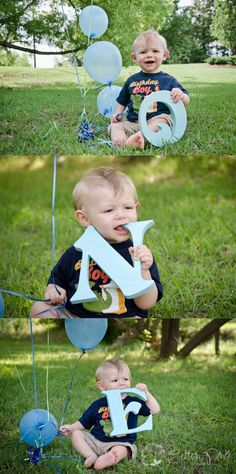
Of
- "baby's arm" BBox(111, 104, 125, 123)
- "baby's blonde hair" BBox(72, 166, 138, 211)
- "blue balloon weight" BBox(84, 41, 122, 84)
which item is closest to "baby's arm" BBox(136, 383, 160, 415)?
"baby's blonde hair" BBox(72, 166, 138, 211)

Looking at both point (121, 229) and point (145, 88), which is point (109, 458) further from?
point (145, 88)

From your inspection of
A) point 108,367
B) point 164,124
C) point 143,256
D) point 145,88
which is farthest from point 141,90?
point 108,367

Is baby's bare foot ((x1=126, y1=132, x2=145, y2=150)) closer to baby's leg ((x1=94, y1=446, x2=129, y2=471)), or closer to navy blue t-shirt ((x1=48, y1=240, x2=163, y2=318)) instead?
navy blue t-shirt ((x1=48, y1=240, x2=163, y2=318))

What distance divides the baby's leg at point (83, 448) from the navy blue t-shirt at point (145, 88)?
902mm

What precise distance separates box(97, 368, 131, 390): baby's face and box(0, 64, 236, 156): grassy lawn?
25.1 inches

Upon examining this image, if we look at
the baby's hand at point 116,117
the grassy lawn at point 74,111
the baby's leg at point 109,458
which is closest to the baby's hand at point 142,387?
the baby's leg at point 109,458

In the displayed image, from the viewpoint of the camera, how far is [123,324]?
2.42 m

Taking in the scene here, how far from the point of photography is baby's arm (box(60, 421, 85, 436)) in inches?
86.4

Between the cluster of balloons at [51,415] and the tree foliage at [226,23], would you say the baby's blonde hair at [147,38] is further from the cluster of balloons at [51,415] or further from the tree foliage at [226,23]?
the cluster of balloons at [51,415]

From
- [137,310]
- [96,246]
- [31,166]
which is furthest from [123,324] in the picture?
[31,166]

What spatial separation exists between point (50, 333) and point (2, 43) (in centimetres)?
93

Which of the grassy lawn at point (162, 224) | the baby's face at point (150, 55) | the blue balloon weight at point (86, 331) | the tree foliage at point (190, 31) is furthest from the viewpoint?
the grassy lawn at point (162, 224)

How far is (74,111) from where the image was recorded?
252 centimetres

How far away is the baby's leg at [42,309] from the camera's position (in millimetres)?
2295
